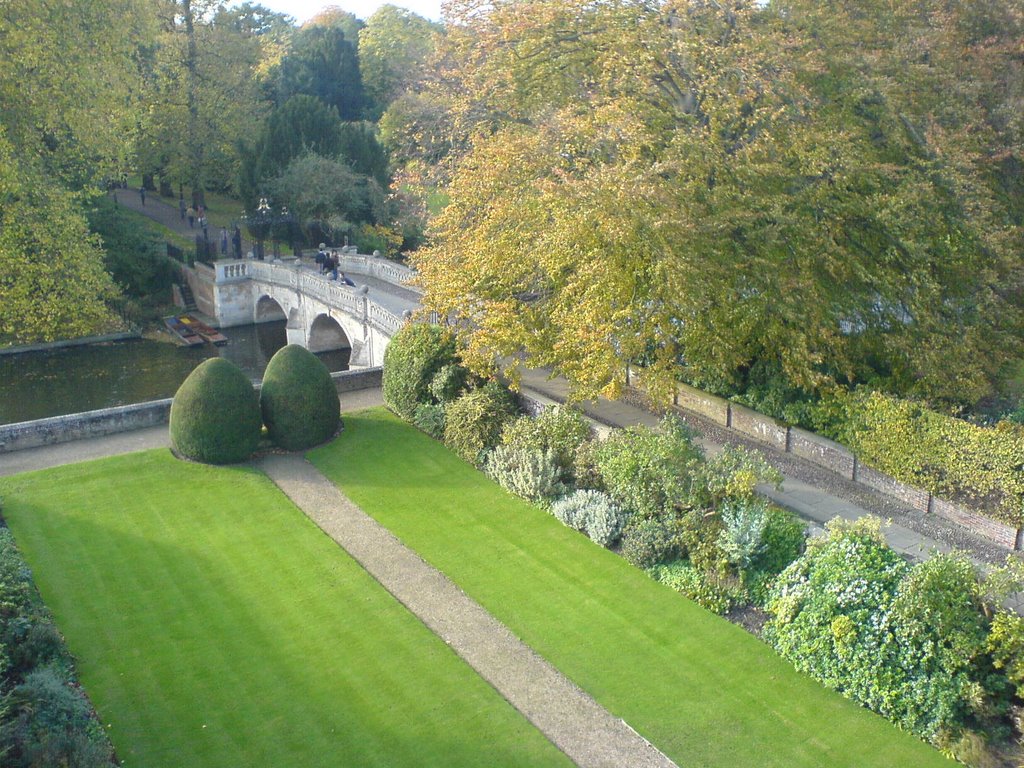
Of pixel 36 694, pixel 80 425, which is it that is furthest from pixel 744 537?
pixel 80 425

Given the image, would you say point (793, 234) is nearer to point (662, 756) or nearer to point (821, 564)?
point (821, 564)

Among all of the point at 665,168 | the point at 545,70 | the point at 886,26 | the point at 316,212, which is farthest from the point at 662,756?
the point at 316,212

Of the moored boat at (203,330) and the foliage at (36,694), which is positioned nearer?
the foliage at (36,694)

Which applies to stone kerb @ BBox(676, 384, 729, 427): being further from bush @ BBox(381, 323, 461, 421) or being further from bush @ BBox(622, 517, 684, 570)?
bush @ BBox(622, 517, 684, 570)

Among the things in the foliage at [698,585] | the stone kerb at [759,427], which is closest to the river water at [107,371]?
the stone kerb at [759,427]

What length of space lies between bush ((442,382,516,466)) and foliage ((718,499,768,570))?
23.8 ft

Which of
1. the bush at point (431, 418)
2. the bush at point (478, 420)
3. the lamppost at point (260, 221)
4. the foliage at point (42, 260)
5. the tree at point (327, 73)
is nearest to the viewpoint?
the bush at point (478, 420)

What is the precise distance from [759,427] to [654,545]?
250 inches

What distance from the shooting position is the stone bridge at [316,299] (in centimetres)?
3250

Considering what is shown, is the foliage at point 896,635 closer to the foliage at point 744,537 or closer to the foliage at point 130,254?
the foliage at point 744,537

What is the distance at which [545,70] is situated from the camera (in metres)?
24.2

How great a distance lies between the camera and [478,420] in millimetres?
22062

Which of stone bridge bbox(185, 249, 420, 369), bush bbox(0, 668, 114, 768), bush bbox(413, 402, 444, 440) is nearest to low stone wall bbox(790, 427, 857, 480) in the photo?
bush bbox(413, 402, 444, 440)

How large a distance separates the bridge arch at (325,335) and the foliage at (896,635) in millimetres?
27597
